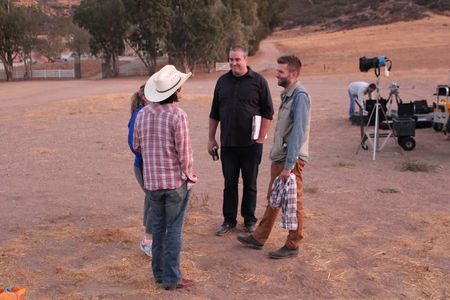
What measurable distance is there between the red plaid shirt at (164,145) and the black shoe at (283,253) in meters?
1.35

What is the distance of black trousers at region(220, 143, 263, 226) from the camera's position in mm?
6016

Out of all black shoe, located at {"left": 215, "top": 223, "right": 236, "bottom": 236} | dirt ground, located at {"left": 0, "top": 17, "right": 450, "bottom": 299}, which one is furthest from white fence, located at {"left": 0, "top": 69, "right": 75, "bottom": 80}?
black shoe, located at {"left": 215, "top": 223, "right": 236, "bottom": 236}

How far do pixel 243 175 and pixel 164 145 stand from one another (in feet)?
6.00

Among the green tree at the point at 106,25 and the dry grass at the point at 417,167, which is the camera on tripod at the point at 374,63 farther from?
the green tree at the point at 106,25

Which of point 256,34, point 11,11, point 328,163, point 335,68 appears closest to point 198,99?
point 328,163

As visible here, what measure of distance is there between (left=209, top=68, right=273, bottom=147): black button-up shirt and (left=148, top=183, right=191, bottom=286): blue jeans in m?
1.38

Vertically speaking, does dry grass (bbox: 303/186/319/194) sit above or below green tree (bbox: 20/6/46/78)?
below

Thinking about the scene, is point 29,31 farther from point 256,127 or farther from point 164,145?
point 164,145

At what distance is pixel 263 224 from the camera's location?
5.68m

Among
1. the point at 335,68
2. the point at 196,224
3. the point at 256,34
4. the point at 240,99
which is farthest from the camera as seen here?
the point at 256,34

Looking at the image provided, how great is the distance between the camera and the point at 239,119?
5.87 meters

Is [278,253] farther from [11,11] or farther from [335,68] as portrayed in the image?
[11,11]

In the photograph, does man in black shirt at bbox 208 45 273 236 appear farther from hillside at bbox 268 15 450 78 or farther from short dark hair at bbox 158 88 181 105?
hillside at bbox 268 15 450 78

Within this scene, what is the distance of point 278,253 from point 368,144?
6711 millimetres
